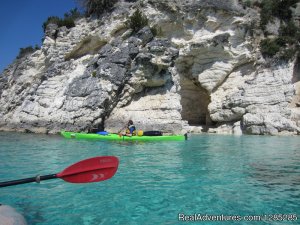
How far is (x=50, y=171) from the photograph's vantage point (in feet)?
23.2

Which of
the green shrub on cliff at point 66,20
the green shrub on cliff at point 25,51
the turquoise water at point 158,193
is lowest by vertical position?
the turquoise water at point 158,193

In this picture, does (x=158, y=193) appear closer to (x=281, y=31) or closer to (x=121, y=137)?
(x=121, y=137)

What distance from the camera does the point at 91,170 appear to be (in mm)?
4441

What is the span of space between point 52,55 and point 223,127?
1531 centimetres

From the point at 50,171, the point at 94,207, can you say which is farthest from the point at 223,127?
the point at 94,207

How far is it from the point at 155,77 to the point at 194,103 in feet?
32.7

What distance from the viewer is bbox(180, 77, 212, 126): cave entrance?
2738cm

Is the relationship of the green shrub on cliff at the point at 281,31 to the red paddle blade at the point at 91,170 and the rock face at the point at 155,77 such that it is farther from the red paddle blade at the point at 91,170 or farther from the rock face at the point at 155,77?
the red paddle blade at the point at 91,170

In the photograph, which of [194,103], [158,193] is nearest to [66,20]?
[194,103]

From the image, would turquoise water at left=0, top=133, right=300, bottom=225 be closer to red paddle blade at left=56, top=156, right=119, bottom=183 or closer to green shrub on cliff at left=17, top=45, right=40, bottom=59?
red paddle blade at left=56, top=156, right=119, bottom=183

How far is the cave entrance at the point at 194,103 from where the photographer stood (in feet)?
89.8

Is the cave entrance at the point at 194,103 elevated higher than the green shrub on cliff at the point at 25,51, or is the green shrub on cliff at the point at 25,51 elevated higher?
the green shrub on cliff at the point at 25,51

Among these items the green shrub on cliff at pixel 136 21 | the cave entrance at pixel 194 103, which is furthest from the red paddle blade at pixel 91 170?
the cave entrance at pixel 194 103

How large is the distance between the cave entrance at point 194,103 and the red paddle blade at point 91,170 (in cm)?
2275
